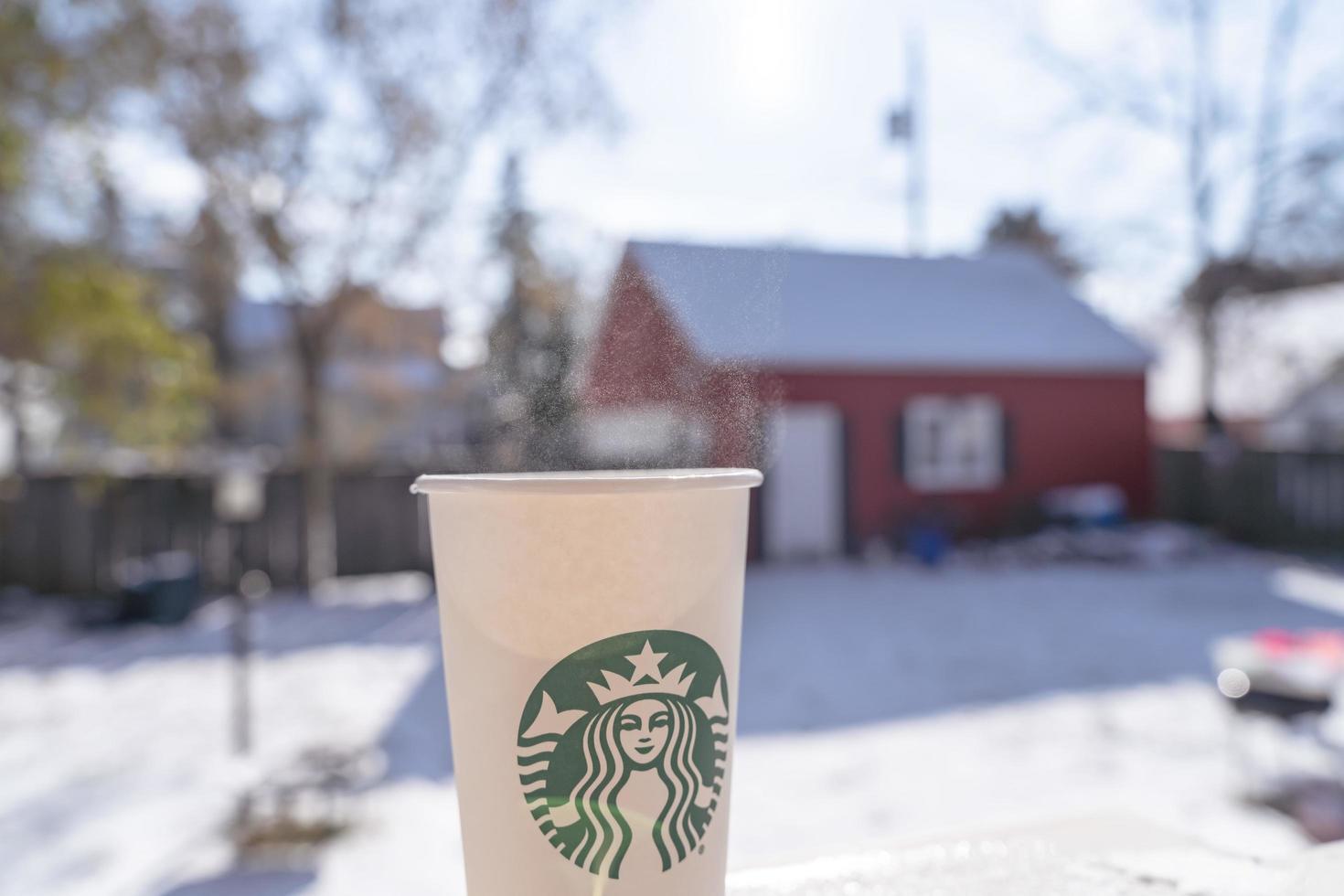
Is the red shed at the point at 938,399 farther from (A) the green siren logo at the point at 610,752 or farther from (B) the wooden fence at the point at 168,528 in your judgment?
(A) the green siren logo at the point at 610,752

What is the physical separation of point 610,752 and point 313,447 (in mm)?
10361

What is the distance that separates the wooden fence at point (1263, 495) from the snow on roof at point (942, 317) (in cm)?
198

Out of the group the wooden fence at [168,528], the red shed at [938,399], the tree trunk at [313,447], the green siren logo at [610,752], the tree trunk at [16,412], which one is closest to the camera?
the green siren logo at [610,752]

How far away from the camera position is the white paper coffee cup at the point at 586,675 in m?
1.07

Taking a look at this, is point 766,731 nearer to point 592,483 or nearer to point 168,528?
point 592,483

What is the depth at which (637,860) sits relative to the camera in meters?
Answer: 1.09

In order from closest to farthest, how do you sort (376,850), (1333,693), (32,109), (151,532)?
1. (376,850)
2. (1333,693)
3. (32,109)
4. (151,532)

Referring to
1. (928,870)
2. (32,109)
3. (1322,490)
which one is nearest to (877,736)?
(928,870)

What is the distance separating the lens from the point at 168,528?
10.6 metres

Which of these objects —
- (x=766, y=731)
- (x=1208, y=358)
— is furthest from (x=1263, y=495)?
(x=766, y=731)

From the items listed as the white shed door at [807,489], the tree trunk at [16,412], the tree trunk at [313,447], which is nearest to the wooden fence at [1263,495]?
the white shed door at [807,489]

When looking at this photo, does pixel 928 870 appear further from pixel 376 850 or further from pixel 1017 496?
pixel 1017 496

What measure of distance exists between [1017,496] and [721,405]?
13.9 m

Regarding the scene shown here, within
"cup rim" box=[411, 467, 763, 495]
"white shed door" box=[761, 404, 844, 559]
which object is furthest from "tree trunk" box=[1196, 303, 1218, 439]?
"cup rim" box=[411, 467, 763, 495]
